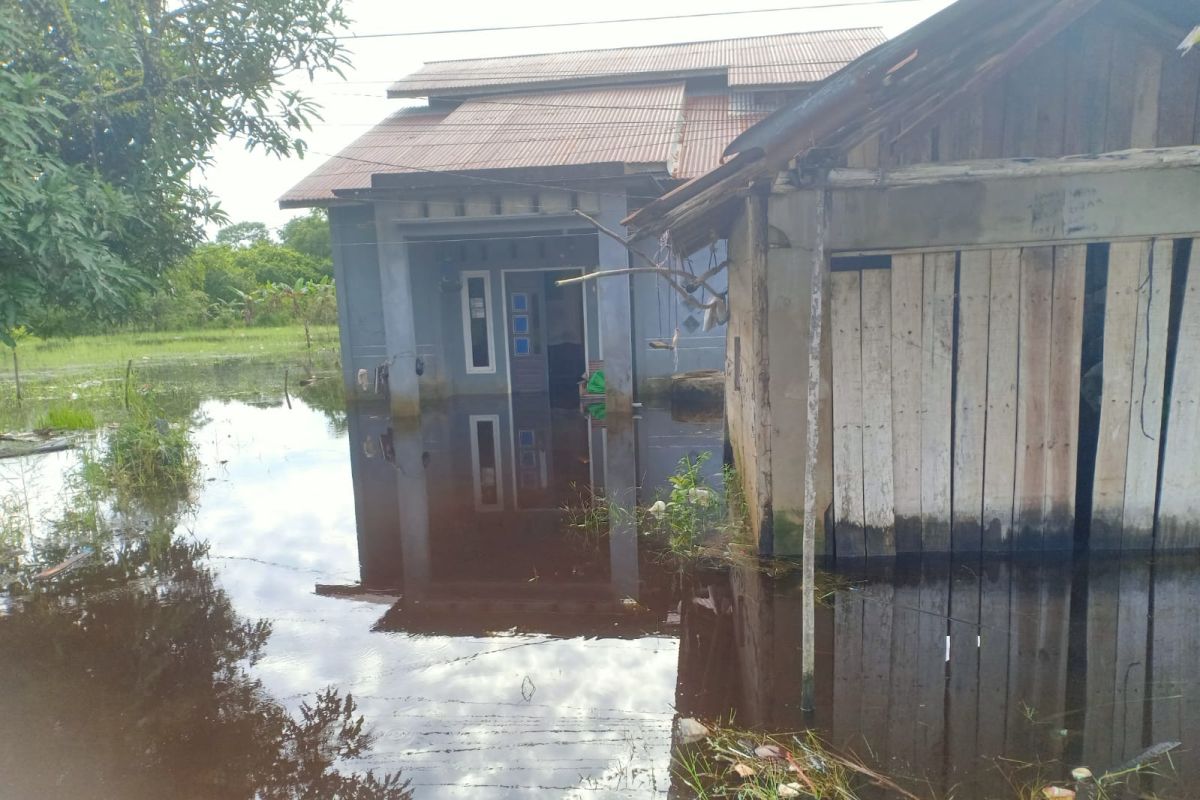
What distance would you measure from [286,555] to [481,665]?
9.71 feet

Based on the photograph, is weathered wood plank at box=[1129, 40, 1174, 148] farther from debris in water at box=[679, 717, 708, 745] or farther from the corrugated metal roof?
the corrugated metal roof

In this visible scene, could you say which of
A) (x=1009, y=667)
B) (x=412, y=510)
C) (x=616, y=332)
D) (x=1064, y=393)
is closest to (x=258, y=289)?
(x=616, y=332)

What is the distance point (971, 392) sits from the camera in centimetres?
562

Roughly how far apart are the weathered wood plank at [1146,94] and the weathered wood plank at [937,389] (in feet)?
4.10

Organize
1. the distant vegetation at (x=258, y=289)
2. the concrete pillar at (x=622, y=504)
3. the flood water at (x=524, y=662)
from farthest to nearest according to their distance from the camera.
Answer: the distant vegetation at (x=258, y=289)
the concrete pillar at (x=622, y=504)
the flood water at (x=524, y=662)

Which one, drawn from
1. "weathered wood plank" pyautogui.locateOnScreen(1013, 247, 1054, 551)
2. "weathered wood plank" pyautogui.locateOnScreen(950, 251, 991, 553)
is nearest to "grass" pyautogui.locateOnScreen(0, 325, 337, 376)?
"weathered wood plank" pyautogui.locateOnScreen(950, 251, 991, 553)

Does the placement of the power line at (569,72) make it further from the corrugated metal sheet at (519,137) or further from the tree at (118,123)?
the tree at (118,123)

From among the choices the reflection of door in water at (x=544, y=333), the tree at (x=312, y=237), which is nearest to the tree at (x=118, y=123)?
the reflection of door in water at (x=544, y=333)

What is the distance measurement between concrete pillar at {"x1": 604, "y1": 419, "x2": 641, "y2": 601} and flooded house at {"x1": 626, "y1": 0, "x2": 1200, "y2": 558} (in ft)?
3.44

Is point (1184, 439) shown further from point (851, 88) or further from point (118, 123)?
point (118, 123)

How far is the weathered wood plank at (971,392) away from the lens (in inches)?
217

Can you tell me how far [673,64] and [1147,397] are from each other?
1336 cm

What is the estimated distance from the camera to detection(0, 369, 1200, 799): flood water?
12.1ft

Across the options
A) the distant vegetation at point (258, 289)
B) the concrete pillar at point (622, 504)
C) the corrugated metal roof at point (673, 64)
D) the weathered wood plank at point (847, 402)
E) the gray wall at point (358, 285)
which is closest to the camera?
the weathered wood plank at point (847, 402)
